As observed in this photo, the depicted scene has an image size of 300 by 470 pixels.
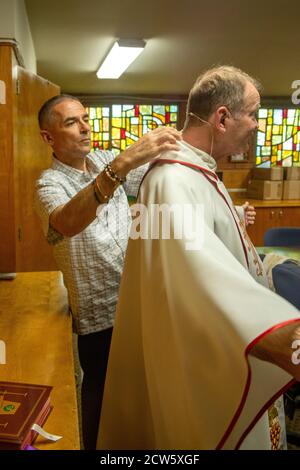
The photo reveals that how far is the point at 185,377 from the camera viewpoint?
86 cm

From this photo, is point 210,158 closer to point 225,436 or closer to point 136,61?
point 225,436

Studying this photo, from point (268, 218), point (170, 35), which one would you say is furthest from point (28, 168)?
point (268, 218)

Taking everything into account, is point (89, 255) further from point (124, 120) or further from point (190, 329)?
point (124, 120)

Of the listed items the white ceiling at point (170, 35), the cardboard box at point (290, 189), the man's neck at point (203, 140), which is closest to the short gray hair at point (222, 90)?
the man's neck at point (203, 140)

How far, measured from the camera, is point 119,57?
4.33 m

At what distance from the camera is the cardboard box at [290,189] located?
19.0ft

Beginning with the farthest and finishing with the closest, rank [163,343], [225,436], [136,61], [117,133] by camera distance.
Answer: [117,133] → [136,61] → [163,343] → [225,436]

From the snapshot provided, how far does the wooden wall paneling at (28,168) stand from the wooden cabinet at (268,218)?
3110 mm

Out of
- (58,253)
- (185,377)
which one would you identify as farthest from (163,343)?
(58,253)

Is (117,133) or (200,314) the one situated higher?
(117,133)

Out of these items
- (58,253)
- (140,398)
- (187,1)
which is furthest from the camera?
(187,1)

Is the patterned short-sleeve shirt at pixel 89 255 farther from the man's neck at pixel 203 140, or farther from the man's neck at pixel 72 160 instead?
the man's neck at pixel 203 140

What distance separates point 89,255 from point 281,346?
831 millimetres
